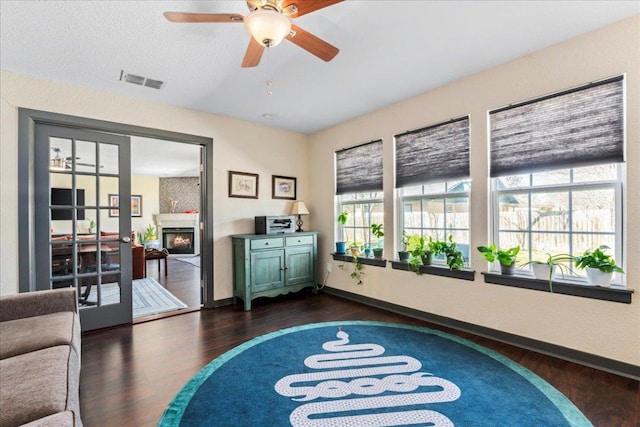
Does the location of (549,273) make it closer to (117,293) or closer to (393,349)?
(393,349)

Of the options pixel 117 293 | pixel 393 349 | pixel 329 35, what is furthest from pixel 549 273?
pixel 117 293

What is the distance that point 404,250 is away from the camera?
3.51 meters

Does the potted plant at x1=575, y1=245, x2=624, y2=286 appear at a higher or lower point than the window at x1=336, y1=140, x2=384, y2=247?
lower

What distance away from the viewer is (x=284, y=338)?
9.07 feet

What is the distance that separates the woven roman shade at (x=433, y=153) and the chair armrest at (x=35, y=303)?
10.8 ft

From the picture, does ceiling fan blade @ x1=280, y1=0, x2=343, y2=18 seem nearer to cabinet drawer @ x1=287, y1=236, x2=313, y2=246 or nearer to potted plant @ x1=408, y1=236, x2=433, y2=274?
potted plant @ x1=408, y1=236, x2=433, y2=274

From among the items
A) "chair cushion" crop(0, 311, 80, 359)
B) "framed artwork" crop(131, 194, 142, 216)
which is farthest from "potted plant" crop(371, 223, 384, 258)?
"framed artwork" crop(131, 194, 142, 216)

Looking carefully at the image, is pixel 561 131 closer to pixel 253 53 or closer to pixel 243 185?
pixel 253 53

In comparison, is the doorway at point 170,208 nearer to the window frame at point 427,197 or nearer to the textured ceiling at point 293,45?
the textured ceiling at point 293,45

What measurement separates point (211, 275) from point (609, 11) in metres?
4.37

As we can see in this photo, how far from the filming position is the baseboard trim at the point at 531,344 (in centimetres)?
209

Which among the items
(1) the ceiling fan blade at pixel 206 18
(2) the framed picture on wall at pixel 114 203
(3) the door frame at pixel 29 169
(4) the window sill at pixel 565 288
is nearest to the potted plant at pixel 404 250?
(4) the window sill at pixel 565 288

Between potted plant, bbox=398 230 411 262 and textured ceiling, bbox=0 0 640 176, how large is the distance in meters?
1.62

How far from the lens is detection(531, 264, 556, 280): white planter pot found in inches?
94.3
